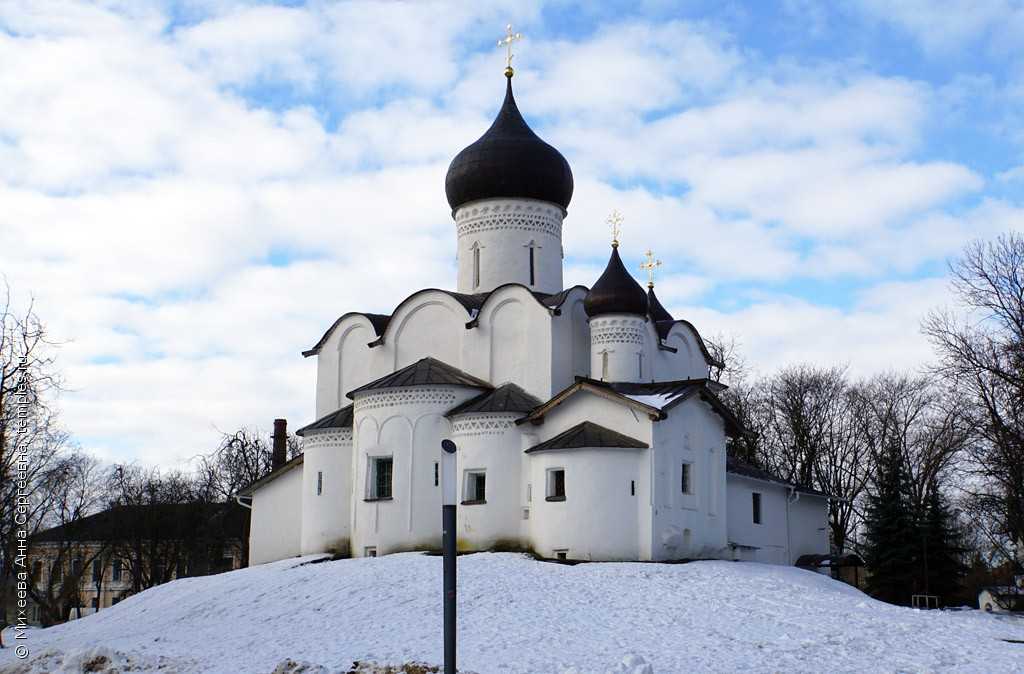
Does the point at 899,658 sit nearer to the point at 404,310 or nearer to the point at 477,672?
the point at 477,672

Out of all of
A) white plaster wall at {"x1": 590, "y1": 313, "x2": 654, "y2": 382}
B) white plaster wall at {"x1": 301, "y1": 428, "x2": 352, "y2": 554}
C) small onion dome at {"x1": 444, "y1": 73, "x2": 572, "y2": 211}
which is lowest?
white plaster wall at {"x1": 301, "y1": 428, "x2": 352, "y2": 554}

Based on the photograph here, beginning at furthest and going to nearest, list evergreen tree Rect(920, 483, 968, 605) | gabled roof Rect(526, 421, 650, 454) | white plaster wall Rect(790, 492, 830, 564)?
white plaster wall Rect(790, 492, 830, 564) < evergreen tree Rect(920, 483, 968, 605) < gabled roof Rect(526, 421, 650, 454)

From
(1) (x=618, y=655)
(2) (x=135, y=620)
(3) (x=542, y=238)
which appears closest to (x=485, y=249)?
(3) (x=542, y=238)

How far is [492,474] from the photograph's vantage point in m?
24.1

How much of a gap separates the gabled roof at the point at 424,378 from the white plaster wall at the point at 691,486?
4.53 m

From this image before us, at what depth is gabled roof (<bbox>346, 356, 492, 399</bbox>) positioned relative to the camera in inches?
989

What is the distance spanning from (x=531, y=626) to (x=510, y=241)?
44.2 feet

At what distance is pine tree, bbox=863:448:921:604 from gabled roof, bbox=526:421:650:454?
8.48 meters

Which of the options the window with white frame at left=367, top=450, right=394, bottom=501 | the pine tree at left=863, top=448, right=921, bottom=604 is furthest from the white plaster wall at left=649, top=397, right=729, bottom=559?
the window with white frame at left=367, top=450, right=394, bottom=501

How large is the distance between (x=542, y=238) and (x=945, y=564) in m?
12.4

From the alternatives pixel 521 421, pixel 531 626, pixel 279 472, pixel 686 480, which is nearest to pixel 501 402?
pixel 521 421

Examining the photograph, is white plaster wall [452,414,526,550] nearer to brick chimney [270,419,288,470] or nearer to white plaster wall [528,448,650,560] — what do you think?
white plaster wall [528,448,650,560]

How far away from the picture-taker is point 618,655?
14.5m

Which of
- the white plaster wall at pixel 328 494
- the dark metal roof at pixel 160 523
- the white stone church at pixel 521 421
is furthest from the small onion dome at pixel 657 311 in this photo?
the dark metal roof at pixel 160 523
